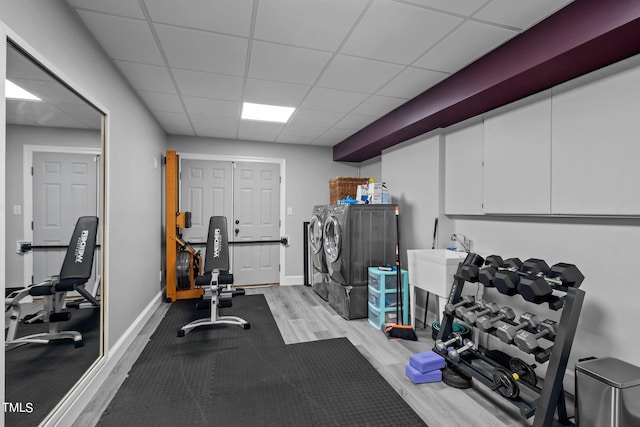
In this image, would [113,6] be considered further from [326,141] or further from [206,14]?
[326,141]

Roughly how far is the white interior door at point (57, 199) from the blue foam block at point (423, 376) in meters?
2.61

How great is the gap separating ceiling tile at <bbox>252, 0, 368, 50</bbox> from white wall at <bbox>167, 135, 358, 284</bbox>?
3204 millimetres

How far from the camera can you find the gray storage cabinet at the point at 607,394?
1.50 m

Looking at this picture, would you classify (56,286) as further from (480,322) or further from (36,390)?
(480,322)

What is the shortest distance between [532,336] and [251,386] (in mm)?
1986

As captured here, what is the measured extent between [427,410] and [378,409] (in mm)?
332

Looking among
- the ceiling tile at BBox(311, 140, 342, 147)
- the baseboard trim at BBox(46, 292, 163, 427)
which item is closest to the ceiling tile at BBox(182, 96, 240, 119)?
the ceiling tile at BBox(311, 140, 342, 147)

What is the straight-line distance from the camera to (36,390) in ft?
5.65

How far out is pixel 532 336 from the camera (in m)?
1.85

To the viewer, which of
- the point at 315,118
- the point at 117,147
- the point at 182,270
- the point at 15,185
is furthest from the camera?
the point at 182,270

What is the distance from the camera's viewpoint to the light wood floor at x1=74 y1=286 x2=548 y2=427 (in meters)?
1.92

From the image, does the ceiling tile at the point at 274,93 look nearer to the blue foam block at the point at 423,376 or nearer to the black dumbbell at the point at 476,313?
the black dumbbell at the point at 476,313

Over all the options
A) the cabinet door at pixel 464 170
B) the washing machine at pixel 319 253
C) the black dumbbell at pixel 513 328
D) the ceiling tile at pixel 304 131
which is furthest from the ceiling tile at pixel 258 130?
the black dumbbell at pixel 513 328

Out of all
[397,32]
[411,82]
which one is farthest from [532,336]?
[411,82]
